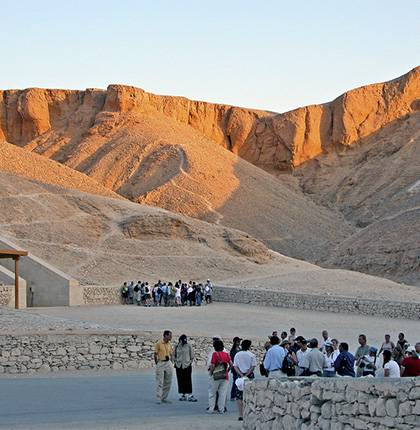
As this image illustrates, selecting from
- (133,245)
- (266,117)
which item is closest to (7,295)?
(133,245)

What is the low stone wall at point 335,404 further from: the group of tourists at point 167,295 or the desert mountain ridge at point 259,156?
the desert mountain ridge at point 259,156

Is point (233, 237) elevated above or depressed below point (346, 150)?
below

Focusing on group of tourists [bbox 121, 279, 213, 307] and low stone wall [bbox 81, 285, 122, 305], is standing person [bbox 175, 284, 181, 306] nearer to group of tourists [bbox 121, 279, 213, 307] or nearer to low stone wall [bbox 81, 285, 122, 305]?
group of tourists [bbox 121, 279, 213, 307]

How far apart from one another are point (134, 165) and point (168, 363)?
54330 mm

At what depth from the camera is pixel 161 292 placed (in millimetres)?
30922

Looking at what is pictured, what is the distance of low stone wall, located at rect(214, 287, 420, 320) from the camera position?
1024 inches

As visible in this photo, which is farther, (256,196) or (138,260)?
(256,196)

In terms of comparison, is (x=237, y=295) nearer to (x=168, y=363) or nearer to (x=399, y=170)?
(x=168, y=363)

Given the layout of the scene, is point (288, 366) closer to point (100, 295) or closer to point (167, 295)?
point (167, 295)

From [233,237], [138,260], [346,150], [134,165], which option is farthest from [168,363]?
[346,150]

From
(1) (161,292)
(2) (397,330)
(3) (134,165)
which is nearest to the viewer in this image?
(2) (397,330)

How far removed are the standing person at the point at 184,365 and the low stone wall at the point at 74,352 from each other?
3.24 m

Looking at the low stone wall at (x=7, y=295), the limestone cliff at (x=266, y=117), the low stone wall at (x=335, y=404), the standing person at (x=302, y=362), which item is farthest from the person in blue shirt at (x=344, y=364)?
the limestone cliff at (x=266, y=117)

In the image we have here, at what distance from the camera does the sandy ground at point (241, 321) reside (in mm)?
22055
